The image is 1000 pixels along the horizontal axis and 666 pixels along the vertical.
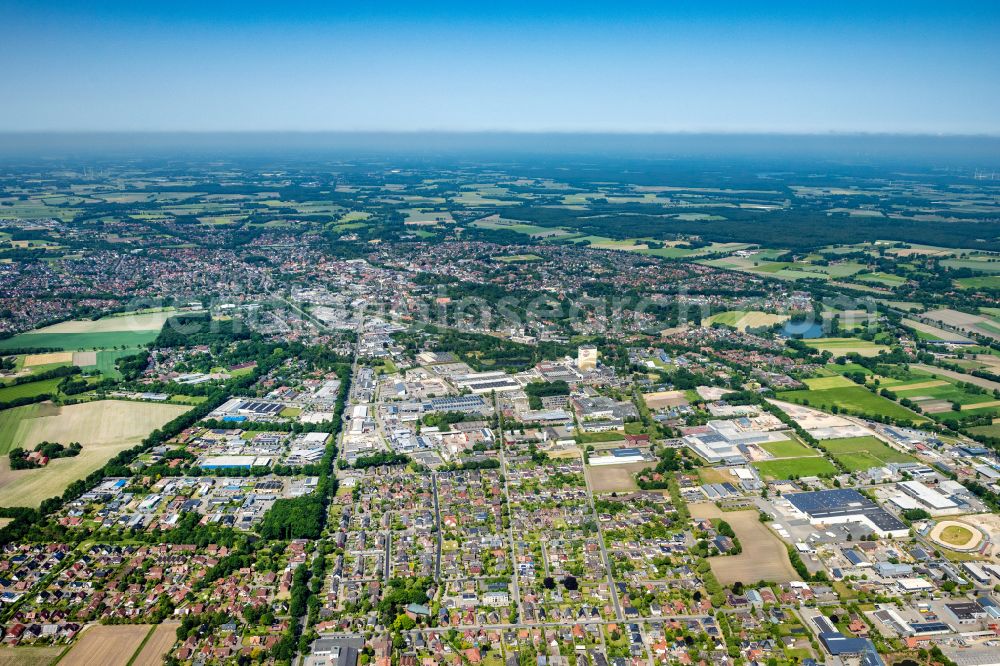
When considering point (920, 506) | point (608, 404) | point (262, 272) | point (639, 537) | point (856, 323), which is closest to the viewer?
point (639, 537)

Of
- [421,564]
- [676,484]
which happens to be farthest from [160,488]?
[676,484]

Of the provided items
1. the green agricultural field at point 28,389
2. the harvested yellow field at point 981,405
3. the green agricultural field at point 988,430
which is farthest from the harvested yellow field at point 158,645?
the harvested yellow field at point 981,405

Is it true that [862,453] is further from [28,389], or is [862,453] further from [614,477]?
[28,389]

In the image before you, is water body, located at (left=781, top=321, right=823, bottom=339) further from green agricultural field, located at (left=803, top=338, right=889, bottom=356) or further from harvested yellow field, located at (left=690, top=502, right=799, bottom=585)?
harvested yellow field, located at (left=690, top=502, right=799, bottom=585)

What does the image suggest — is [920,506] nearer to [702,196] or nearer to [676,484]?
[676,484]

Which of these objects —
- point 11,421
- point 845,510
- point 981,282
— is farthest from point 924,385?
point 11,421

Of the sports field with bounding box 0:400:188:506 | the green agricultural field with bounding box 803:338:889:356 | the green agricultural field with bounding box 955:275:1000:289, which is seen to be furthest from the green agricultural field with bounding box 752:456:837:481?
the green agricultural field with bounding box 955:275:1000:289

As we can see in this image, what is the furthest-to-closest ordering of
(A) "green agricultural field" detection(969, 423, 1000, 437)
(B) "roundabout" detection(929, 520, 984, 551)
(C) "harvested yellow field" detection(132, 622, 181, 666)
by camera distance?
(A) "green agricultural field" detection(969, 423, 1000, 437) < (B) "roundabout" detection(929, 520, 984, 551) < (C) "harvested yellow field" detection(132, 622, 181, 666)
